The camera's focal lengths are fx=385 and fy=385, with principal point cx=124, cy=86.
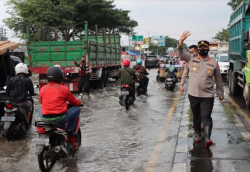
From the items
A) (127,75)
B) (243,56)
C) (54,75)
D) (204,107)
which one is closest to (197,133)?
(204,107)

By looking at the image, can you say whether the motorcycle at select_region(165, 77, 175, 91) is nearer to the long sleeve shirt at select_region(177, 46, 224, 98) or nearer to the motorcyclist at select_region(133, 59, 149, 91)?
the motorcyclist at select_region(133, 59, 149, 91)

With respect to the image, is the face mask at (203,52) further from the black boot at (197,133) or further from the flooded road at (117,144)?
the flooded road at (117,144)

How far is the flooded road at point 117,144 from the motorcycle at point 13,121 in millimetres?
188

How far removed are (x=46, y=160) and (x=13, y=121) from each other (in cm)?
219

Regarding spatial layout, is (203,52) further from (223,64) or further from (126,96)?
(223,64)

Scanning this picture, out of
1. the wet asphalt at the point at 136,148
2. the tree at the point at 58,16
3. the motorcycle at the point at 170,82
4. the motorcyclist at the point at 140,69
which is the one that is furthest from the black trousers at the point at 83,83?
the tree at the point at 58,16

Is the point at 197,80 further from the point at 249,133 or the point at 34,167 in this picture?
the point at 34,167

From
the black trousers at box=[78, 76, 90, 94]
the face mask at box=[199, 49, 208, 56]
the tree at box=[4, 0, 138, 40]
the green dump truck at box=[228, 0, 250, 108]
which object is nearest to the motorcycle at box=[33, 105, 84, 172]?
the face mask at box=[199, 49, 208, 56]

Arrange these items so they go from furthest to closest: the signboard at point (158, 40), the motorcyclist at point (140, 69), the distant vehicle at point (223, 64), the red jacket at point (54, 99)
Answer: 1. the signboard at point (158, 40)
2. the distant vehicle at point (223, 64)
3. the motorcyclist at point (140, 69)
4. the red jacket at point (54, 99)

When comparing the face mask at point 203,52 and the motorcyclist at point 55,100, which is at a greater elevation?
the face mask at point 203,52

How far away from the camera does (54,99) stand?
5523 mm

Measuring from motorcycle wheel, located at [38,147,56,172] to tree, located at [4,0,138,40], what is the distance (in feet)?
83.1

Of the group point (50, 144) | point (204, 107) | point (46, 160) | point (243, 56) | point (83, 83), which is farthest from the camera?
point (83, 83)

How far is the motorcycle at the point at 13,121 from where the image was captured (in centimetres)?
716
